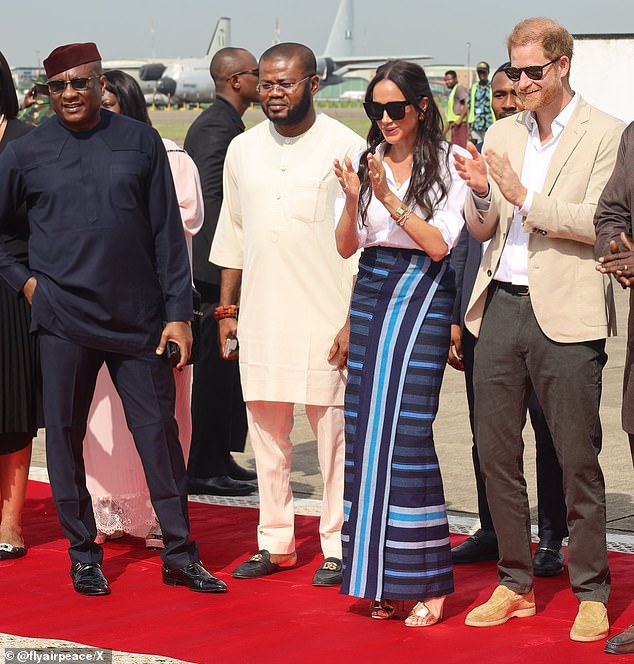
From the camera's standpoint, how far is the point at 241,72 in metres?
7.56

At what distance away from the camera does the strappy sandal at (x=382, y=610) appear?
15.7 feet

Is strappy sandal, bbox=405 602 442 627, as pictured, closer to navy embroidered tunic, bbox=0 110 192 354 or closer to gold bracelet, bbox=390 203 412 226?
gold bracelet, bbox=390 203 412 226

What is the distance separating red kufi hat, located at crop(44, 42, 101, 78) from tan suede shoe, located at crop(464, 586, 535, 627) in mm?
2572

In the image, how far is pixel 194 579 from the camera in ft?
17.1

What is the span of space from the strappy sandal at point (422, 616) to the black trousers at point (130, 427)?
1039mm

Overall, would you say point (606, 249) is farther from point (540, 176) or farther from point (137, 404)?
point (137, 404)

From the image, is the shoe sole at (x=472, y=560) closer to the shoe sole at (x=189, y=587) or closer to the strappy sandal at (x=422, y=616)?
the strappy sandal at (x=422, y=616)

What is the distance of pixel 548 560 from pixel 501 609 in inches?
31.4

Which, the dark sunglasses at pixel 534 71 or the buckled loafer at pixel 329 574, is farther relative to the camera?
the buckled loafer at pixel 329 574

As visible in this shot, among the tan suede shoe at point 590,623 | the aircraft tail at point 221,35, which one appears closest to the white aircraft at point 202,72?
the aircraft tail at point 221,35

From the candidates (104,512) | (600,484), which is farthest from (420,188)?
(104,512)

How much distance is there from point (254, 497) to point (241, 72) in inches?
96.0

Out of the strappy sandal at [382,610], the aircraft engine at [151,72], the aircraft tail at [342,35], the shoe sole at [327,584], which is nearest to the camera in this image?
the strappy sandal at [382,610]

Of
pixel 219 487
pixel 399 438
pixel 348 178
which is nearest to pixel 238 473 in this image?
pixel 219 487
